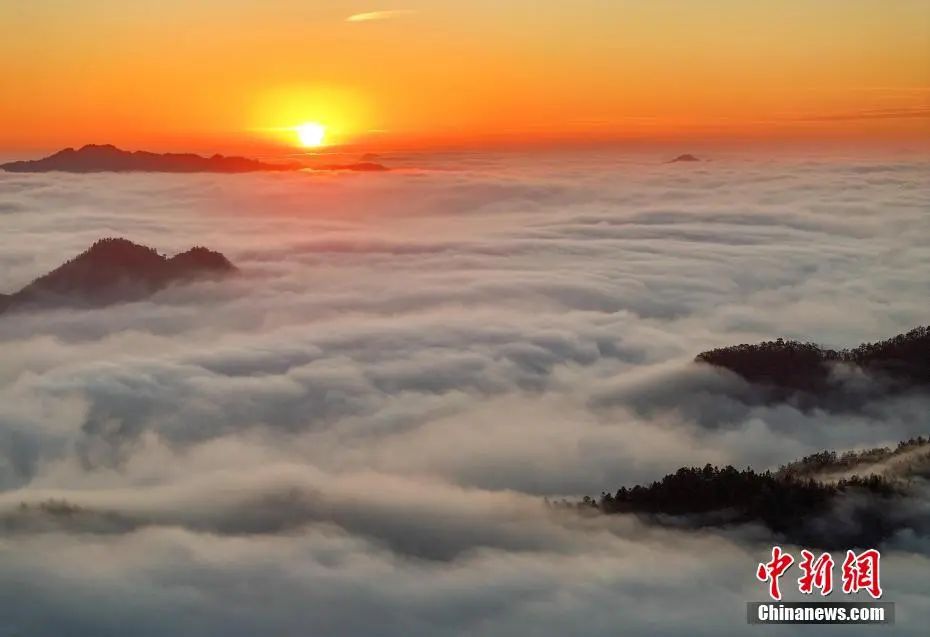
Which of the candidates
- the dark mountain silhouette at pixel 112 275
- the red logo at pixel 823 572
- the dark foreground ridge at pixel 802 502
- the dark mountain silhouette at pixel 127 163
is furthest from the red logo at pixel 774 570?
the dark mountain silhouette at pixel 127 163

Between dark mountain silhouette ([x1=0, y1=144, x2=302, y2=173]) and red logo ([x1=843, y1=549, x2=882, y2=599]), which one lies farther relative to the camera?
dark mountain silhouette ([x1=0, y1=144, x2=302, y2=173])

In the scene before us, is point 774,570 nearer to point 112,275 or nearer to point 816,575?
point 816,575

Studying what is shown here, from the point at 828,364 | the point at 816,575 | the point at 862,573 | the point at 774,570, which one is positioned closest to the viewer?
the point at 816,575

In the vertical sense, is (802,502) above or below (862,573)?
above

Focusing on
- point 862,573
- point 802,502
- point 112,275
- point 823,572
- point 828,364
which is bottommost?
point 862,573

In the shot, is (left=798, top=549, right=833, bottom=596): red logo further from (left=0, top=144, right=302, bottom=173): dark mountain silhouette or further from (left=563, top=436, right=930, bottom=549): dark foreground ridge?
(left=0, top=144, right=302, bottom=173): dark mountain silhouette

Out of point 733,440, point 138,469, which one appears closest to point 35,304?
point 138,469

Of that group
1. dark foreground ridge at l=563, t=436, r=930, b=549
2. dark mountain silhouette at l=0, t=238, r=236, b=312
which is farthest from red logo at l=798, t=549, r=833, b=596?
dark mountain silhouette at l=0, t=238, r=236, b=312

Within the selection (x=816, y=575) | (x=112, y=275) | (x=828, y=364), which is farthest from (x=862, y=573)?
(x=112, y=275)
